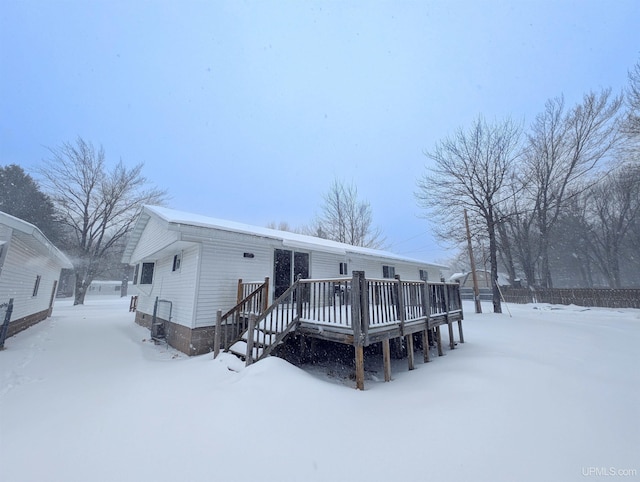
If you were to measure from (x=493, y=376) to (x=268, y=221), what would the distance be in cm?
3189

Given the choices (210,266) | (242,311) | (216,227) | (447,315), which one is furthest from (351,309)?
(210,266)

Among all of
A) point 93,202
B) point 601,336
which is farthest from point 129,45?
point 601,336

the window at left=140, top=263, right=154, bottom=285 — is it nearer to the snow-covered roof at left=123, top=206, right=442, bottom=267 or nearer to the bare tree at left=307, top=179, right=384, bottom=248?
the snow-covered roof at left=123, top=206, right=442, bottom=267

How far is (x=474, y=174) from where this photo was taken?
15664 millimetres

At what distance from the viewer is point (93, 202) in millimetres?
21875

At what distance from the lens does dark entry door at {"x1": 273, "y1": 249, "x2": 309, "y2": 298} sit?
8734 mm

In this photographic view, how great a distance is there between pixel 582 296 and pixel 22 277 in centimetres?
2749

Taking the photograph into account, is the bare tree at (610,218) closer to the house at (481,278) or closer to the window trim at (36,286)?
the house at (481,278)

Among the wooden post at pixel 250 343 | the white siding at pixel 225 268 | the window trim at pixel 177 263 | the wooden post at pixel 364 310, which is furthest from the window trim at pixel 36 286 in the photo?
the wooden post at pixel 364 310

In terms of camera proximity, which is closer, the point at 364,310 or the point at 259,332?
the point at 364,310

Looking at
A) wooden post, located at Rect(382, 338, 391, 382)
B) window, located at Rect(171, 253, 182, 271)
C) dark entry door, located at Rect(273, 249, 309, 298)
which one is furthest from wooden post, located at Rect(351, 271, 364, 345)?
window, located at Rect(171, 253, 182, 271)

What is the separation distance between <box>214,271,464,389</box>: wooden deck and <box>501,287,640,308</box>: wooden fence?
1432cm

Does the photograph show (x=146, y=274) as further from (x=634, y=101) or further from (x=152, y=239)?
(x=634, y=101)

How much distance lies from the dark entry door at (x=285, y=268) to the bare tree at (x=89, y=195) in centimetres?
2068
